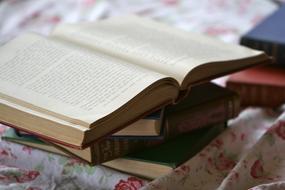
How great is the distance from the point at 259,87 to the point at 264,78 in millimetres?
19

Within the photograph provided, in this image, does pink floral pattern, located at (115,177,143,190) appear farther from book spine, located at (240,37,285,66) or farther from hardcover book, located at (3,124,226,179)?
book spine, located at (240,37,285,66)

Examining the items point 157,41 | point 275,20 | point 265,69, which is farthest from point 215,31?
point 157,41

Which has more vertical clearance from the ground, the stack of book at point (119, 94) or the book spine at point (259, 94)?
the stack of book at point (119, 94)

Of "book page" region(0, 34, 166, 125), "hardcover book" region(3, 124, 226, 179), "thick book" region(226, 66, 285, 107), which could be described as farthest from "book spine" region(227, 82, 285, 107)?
"book page" region(0, 34, 166, 125)

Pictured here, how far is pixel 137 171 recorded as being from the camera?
0.70 metres

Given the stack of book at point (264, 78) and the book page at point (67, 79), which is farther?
the stack of book at point (264, 78)

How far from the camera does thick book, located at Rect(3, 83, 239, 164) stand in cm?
68

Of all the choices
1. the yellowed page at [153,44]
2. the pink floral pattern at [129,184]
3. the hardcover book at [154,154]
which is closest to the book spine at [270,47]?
the yellowed page at [153,44]

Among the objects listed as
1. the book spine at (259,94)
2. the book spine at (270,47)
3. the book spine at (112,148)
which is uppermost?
the book spine at (270,47)

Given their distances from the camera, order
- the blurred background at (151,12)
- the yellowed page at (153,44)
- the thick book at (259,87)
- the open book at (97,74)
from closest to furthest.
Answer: the open book at (97,74) → the yellowed page at (153,44) → the thick book at (259,87) → the blurred background at (151,12)

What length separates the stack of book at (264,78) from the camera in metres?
0.88

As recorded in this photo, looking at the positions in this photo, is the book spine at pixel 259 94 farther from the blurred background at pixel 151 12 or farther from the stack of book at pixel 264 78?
the blurred background at pixel 151 12

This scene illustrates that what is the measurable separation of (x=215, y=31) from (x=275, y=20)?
171 millimetres

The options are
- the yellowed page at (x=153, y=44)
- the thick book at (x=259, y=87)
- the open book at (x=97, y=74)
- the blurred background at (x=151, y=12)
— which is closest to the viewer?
the open book at (x=97, y=74)
